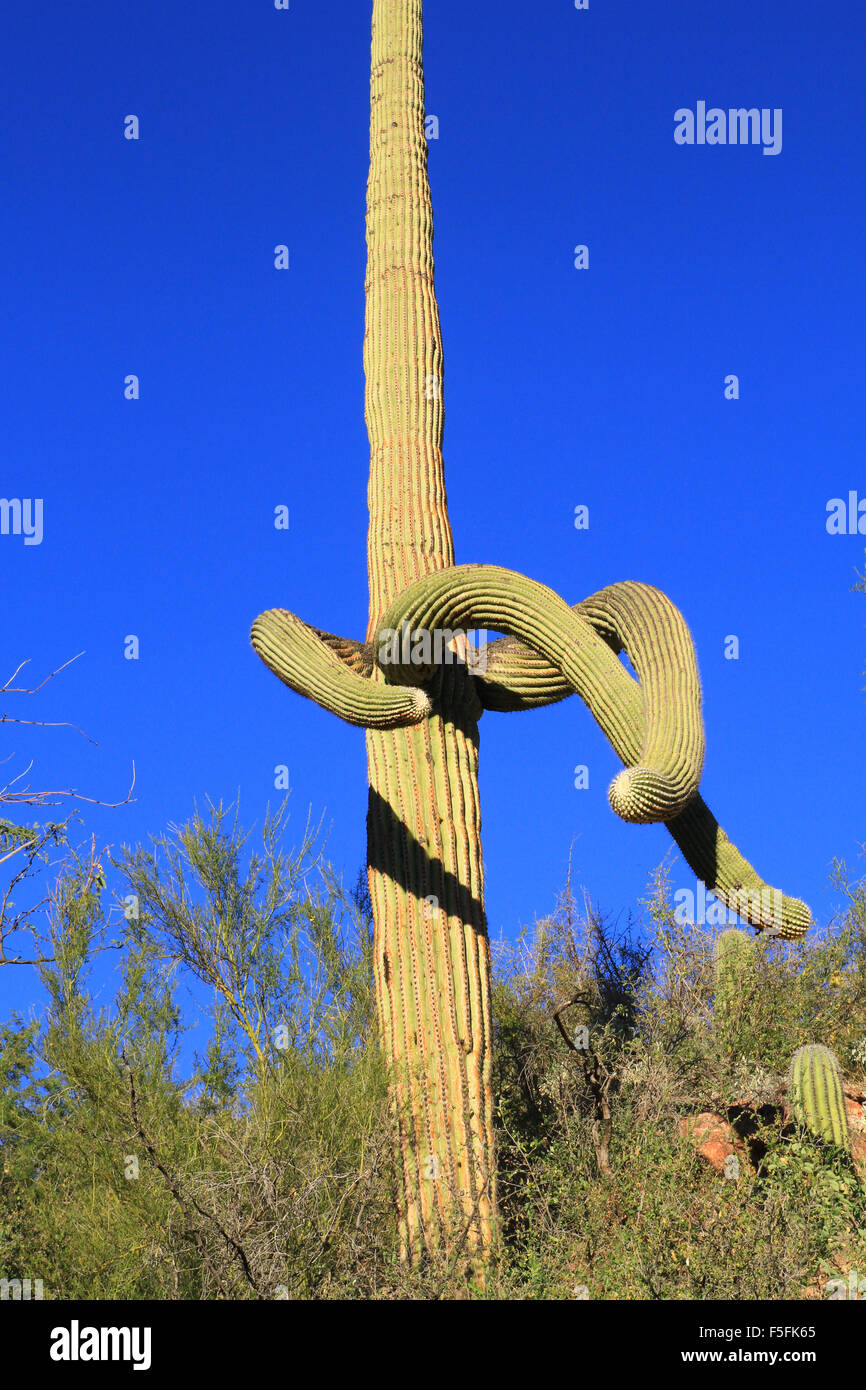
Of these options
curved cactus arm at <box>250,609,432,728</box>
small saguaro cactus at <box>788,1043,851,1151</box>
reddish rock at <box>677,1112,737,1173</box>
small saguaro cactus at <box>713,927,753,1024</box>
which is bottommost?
reddish rock at <box>677,1112,737,1173</box>

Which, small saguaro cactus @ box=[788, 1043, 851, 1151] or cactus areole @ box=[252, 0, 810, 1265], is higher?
cactus areole @ box=[252, 0, 810, 1265]

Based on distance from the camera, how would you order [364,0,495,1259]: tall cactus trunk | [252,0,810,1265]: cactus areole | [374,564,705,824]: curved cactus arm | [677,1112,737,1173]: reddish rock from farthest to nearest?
[677,1112,737,1173]: reddish rock → [364,0,495,1259]: tall cactus trunk → [252,0,810,1265]: cactus areole → [374,564,705,824]: curved cactus arm

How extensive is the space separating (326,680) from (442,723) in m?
1.15

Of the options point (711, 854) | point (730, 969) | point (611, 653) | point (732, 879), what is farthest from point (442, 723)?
point (730, 969)

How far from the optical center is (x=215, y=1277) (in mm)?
6340

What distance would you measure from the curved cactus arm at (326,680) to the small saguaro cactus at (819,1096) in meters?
3.32

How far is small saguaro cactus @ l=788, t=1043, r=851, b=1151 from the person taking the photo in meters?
7.95

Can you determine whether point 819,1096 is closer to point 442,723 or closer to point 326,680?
point 442,723

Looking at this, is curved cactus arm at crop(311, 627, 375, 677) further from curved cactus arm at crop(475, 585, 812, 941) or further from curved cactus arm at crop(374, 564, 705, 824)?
curved cactus arm at crop(475, 585, 812, 941)

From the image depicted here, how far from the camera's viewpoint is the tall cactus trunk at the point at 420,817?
23.1ft

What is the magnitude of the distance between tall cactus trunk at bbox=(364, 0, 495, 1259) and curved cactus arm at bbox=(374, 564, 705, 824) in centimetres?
62

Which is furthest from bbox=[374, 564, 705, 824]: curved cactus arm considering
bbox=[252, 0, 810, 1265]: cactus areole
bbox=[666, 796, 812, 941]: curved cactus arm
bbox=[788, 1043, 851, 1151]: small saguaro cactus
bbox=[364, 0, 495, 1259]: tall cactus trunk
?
bbox=[788, 1043, 851, 1151]: small saguaro cactus
